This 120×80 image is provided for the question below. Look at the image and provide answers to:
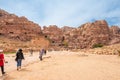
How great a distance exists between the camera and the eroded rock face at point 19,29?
15938 cm

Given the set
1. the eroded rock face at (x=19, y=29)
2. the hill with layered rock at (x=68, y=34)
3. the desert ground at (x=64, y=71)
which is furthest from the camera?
the hill with layered rock at (x=68, y=34)

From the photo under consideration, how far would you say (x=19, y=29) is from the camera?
16800 cm

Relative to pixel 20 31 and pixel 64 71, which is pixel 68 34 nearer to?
pixel 20 31

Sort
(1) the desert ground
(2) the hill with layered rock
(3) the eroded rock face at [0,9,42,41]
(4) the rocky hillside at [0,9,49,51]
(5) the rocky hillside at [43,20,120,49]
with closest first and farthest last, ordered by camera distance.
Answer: (1) the desert ground → (4) the rocky hillside at [0,9,49,51] → (3) the eroded rock face at [0,9,42,41] → (2) the hill with layered rock → (5) the rocky hillside at [43,20,120,49]

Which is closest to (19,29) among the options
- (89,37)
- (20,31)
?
(20,31)

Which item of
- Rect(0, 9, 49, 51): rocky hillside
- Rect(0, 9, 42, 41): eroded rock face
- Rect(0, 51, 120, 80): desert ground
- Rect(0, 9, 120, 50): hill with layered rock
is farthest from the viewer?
Rect(0, 9, 120, 50): hill with layered rock

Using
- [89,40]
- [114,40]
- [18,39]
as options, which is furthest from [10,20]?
[114,40]

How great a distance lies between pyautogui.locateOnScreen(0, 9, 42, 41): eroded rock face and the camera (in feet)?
523

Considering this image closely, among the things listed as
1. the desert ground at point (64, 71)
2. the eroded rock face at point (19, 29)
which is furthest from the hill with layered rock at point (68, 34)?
the desert ground at point (64, 71)

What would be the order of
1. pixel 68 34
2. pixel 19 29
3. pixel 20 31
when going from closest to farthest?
pixel 20 31, pixel 19 29, pixel 68 34

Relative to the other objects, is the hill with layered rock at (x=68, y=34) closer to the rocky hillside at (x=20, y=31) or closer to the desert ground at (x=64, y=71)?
the rocky hillside at (x=20, y=31)

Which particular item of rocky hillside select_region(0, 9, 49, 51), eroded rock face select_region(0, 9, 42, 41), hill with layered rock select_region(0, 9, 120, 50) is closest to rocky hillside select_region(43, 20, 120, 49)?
hill with layered rock select_region(0, 9, 120, 50)

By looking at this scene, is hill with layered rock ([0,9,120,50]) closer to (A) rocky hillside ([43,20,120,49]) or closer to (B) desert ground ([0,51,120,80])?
(A) rocky hillside ([43,20,120,49])

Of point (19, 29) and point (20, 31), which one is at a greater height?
point (19, 29)
